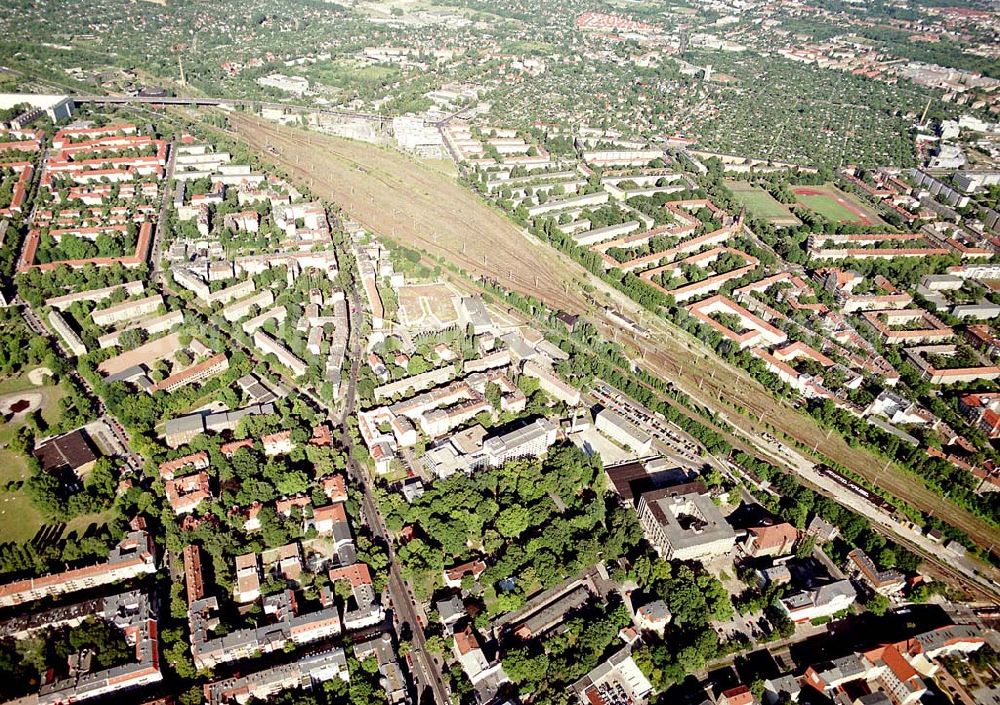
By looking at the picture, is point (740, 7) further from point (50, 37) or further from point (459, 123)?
point (50, 37)

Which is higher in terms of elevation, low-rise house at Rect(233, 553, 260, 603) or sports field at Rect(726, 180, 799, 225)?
sports field at Rect(726, 180, 799, 225)

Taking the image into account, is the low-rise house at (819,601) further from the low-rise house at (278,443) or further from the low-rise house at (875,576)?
the low-rise house at (278,443)

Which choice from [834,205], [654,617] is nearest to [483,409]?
[654,617]

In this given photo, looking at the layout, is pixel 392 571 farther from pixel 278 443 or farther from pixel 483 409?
pixel 483 409

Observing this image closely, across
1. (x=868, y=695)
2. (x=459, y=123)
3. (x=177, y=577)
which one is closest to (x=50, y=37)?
(x=459, y=123)

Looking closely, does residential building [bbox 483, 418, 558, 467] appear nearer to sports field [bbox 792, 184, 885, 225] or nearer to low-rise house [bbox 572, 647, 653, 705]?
low-rise house [bbox 572, 647, 653, 705]

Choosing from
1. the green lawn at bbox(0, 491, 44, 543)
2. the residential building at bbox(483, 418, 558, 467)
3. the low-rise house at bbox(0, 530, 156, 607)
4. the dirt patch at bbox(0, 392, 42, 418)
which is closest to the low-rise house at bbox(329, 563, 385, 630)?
the low-rise house at bbox(0, 530, 156, 607)

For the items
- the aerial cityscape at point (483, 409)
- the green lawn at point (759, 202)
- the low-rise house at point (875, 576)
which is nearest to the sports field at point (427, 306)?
the aerial cityscape at point (483, 409)
